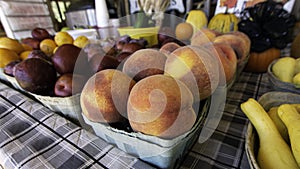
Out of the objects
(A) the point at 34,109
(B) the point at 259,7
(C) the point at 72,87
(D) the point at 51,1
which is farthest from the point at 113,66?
(D) the point at 51,1

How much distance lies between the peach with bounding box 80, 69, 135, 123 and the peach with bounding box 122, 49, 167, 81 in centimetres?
3

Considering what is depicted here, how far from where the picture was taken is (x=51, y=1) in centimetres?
131

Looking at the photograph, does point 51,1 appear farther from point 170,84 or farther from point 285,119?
point 285,119

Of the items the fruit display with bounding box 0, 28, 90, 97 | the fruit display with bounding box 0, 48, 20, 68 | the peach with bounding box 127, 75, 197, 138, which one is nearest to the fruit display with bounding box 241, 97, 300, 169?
the peach with bounding box 127, 75, 197, 138

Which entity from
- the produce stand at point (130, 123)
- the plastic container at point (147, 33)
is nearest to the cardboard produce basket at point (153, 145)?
the produce stand at point (130, 123)

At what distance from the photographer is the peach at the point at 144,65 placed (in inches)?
10.2

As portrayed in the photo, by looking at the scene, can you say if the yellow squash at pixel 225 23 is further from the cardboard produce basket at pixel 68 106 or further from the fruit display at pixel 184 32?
the cardboard produce basket at pixel 68 106

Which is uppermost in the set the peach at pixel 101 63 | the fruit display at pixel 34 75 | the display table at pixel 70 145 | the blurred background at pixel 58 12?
the blurred background at pixel 58 12

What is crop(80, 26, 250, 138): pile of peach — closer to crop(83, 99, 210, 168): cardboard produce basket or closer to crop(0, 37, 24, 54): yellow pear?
crop(83, 99, 210, 168): cardboard produce basket

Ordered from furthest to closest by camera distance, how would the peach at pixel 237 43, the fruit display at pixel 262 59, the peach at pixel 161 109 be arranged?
the fruit display at pixel 262 59
the peach at pixel 237 43
the peach at pixel 161 109

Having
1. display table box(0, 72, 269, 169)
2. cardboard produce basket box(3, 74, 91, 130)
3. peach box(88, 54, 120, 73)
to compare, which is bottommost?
display table box(0, 72, 269, 169)

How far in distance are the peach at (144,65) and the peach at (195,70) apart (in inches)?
0.6

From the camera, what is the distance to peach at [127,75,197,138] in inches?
7.6

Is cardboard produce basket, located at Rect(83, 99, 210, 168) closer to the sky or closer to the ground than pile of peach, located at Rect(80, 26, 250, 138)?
closer to the ground
